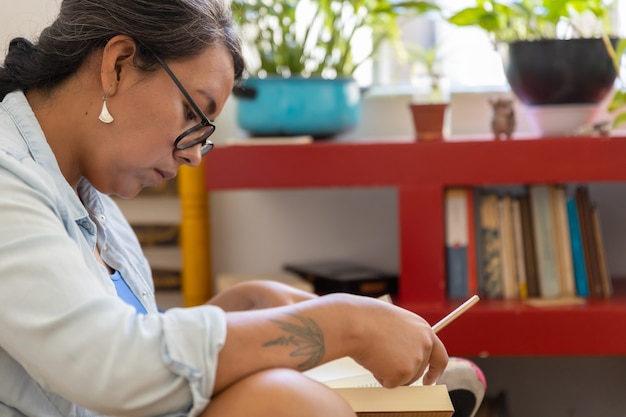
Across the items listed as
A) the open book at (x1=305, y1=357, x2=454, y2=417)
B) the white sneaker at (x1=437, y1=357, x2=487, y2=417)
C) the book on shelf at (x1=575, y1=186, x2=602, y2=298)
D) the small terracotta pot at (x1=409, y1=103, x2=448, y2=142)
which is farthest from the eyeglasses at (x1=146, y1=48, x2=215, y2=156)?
the book on shelf at (x1=575, y1=186, x2=602, y2=298)

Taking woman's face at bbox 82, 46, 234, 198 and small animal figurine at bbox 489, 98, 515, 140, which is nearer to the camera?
woman's face at bbox 82, 46, 234, 198

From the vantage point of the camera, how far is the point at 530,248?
203 centimetres

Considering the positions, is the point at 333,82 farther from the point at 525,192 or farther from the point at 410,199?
the point at 525,192

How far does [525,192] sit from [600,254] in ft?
0.76

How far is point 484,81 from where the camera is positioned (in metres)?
2.39

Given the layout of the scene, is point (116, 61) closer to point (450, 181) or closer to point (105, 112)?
point (105, 112)

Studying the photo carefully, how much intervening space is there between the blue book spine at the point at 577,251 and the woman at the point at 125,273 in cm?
96

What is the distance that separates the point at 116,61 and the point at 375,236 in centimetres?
138

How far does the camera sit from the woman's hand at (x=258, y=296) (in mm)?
1331

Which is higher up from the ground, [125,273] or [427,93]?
[427,93]

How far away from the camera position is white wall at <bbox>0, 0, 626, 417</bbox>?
2252mm

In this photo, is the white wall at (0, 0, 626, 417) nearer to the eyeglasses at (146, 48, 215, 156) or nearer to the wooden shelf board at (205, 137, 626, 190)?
the wooden shelf board at (205, 137, 626, 190)

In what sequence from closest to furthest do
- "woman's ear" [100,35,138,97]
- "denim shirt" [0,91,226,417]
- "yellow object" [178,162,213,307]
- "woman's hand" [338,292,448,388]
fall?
"denim shirt" [0,91,226,417], "woman's hand" [338,292,448,388], "woman's ear" [100,35,138,97], "yellow object" [178,162,213,307]

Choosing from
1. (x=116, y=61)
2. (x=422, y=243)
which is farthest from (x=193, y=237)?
(x=116, y=61)
